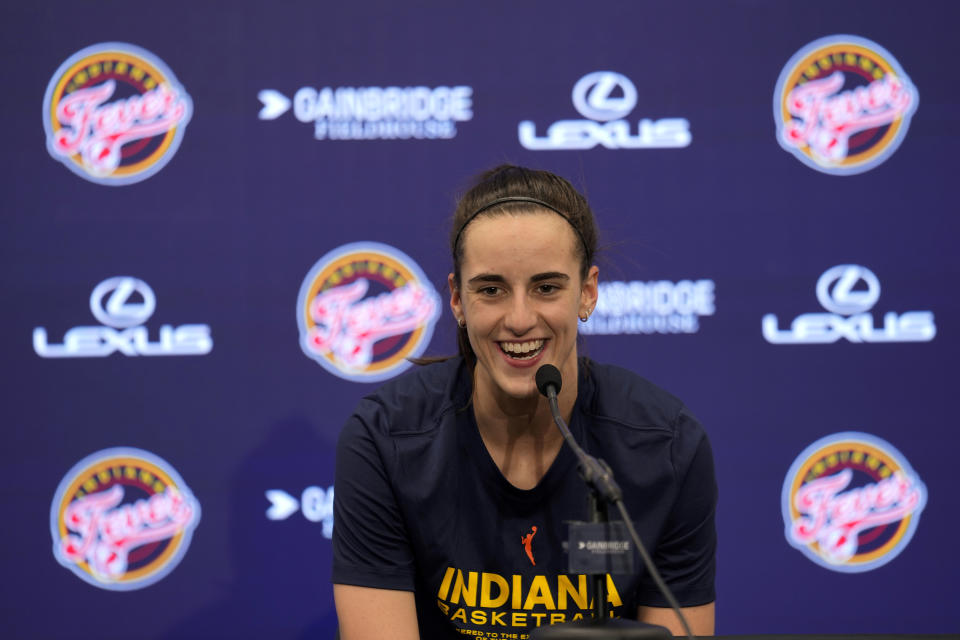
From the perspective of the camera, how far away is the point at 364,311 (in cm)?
212

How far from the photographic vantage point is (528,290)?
3.86ft

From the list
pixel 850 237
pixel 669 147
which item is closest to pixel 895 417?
pixel 850 237

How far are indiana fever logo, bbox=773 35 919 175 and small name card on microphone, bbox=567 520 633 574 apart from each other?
1634mm

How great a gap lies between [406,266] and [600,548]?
1.42 meters

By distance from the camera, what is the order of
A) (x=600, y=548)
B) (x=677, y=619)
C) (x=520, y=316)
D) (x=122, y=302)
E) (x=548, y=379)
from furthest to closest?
(x=122, y=302) < (x=677, y=619) < (x=520, y=316) < (x=548, y=379) < (x=600, y=548)

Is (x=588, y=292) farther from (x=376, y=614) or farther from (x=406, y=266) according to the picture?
(x=406, y=266)

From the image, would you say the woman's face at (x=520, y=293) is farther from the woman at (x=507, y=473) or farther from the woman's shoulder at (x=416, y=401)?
the woman's shoulder at (x=416, y=401)

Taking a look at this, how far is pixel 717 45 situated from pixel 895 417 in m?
1.02

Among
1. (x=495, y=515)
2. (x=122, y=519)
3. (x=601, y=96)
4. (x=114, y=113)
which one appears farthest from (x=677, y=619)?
(x=114, y=113)

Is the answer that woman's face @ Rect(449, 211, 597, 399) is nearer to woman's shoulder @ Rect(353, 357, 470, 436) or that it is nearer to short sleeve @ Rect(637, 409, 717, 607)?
woman's shoulder @ Rect(353, 357, 470, 436)

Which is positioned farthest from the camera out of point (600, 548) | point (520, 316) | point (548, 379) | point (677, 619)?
point (677, 619)

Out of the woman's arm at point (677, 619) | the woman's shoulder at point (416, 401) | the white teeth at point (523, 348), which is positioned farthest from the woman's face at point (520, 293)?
the woman's arm at point (677, 619)

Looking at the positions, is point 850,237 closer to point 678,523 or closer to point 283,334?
point 678,523

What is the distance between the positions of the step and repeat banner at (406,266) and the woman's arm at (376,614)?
89 centimetres
